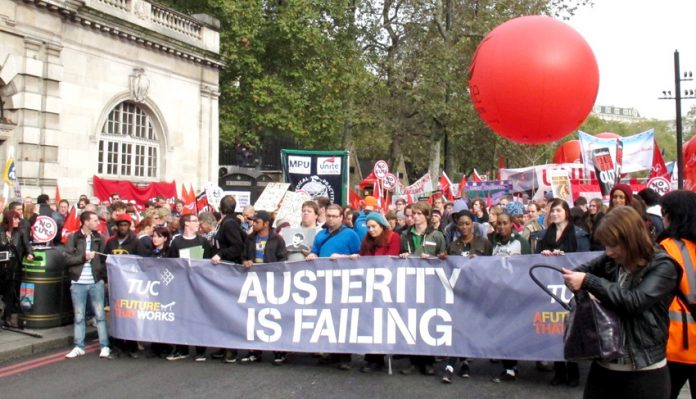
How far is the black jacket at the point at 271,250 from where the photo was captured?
770 centimetres

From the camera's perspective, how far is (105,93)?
19.1 m

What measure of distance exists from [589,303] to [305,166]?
11.1m

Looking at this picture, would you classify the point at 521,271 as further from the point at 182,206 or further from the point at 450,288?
the point at 182,206

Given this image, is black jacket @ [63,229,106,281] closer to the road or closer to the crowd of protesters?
the crowd of protesters

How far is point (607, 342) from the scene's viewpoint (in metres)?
3.08

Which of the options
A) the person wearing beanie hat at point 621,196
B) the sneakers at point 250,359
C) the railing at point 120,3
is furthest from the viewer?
the railing at point 120,3

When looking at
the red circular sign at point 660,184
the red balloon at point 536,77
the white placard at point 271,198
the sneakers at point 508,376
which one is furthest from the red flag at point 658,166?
the sneakers at point 508,376

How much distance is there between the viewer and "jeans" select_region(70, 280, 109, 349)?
7762 millimetres

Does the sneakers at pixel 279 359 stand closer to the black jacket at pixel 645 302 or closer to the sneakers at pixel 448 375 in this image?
the sneakers at pixel 448 375

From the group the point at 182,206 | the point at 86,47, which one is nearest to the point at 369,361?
the point at 182,206

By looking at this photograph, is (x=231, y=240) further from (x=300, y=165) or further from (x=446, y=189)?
(x=446, y=189)

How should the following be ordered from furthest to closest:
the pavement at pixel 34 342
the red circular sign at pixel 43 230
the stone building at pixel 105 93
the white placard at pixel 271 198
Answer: the stone building at pixel 105 93 → the white placard at pixel 271 198 → the red circular sign at pixel 43 230 → the pavement at pixel 34 342

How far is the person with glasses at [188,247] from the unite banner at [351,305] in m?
0.21

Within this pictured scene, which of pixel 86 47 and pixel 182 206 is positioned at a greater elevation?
pixel 86 47
